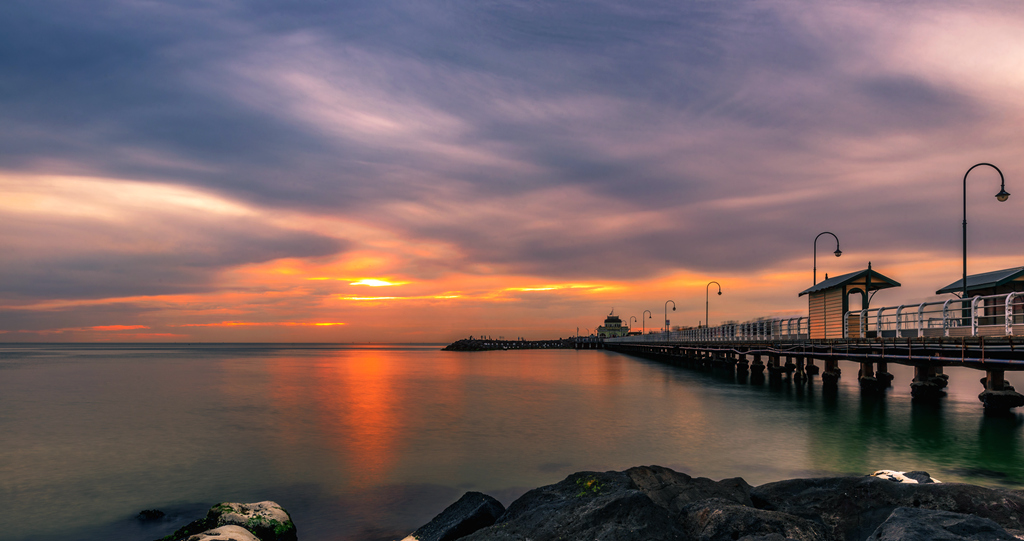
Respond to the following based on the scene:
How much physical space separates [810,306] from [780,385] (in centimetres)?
583

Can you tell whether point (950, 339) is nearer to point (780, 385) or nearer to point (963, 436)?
point (963, 436)

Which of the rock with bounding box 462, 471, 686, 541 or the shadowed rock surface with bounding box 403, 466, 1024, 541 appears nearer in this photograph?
the shadowed rock surface with bounding box 403, 466, 1024, 541

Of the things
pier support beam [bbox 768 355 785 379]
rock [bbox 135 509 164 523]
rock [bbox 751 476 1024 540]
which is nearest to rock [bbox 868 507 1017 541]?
rock [bbox 751 476 1024 540]

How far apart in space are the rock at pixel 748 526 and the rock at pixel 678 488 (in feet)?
4.67

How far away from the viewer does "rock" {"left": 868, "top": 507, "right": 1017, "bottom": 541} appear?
535cm

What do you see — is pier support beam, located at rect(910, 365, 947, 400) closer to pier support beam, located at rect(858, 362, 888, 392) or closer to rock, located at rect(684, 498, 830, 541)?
pier support beam, located at rect(858, 362, 888, 392)

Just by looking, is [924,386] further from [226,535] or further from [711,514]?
[226,535]

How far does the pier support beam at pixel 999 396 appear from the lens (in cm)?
2239

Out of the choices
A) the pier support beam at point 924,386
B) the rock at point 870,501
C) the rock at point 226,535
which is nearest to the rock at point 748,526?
the rock at point 870,501

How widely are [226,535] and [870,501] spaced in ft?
26.3

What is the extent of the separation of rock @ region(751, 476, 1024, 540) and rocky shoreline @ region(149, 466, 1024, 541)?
0.04 feet

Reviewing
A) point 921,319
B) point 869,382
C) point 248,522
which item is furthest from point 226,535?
point 869,382

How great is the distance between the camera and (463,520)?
8.93 m

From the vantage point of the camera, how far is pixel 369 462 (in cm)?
1747
